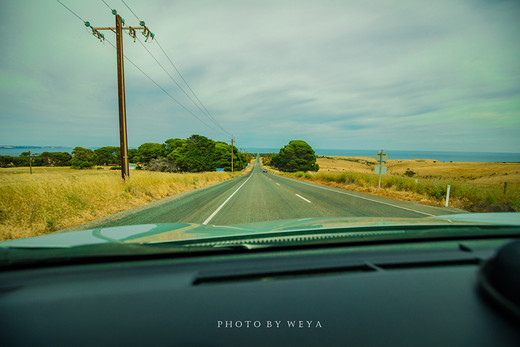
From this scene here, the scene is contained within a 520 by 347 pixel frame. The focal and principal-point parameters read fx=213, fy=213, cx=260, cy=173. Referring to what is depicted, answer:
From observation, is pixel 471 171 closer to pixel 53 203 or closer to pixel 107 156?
pixel 53 203

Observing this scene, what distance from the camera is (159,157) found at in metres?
58.2

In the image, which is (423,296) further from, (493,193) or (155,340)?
(493,193)

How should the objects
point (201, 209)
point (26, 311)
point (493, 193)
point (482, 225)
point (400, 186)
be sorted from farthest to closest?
point (400, 186) → point (493, 193) → point (201, 209) → point (482, 225) → point (26, 311)

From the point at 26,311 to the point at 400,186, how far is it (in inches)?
684

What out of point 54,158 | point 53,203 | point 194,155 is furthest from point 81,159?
point 53,203

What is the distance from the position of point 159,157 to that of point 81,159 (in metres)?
19.2

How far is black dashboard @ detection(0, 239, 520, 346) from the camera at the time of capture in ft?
3.63

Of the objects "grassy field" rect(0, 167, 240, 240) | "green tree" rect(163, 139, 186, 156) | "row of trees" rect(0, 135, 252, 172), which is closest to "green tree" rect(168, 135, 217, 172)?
"row of trees" rect(0, 135, 252, 172)

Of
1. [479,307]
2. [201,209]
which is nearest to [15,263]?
[479,307]

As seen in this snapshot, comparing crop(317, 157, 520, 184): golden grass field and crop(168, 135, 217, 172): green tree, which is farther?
crop(168, 135, 217, 172): green tree

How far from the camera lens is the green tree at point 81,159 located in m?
38.3

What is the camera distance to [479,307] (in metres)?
1.15

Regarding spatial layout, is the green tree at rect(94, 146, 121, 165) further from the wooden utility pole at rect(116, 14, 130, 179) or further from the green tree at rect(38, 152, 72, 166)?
the wooden utility pole at rect(116, 14, 130, 179)

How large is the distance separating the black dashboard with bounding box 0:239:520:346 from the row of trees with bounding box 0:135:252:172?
3989cm
